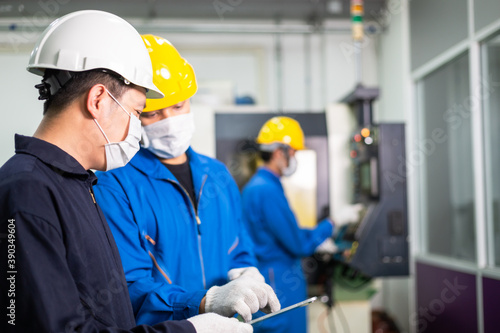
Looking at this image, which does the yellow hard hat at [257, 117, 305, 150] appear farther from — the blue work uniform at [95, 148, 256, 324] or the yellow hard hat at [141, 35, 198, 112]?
the yellow hard hat at [141, 35, 198, 112]

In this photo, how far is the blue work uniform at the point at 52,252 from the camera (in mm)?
751

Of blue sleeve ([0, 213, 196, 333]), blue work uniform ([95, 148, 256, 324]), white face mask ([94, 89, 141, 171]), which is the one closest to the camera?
blue sleeve ([0, 213, 196, 333])

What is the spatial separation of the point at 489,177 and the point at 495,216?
0.23 meters

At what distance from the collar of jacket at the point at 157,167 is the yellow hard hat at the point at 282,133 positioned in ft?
5.11

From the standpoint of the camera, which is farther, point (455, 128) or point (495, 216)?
point (455, 128)

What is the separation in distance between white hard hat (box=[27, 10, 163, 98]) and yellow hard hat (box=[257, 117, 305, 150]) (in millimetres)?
2071

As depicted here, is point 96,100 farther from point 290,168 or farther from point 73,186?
point 290,168

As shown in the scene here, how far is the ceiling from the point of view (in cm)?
372

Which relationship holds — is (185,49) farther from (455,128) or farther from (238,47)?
(455,128)

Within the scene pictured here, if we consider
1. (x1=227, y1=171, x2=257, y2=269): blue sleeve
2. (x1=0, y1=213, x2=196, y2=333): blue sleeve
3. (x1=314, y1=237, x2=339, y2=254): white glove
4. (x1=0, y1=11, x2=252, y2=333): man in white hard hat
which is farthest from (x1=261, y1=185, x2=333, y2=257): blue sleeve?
(x1=0, y1=213, x2=196, y2=333): blue sleeve

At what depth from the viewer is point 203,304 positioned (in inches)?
46.6

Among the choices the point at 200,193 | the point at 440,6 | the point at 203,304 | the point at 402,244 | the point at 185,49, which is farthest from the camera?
the point at 185,49

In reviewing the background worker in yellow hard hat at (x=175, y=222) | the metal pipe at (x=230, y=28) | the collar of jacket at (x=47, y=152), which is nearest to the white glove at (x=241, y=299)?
the background worker in yellow hard hat at (x=175, y=222)

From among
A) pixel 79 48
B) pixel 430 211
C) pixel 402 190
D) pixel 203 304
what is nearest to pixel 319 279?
pixel 402 190
